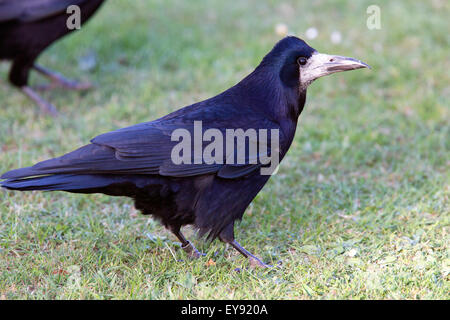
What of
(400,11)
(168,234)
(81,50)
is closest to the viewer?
(168,234)

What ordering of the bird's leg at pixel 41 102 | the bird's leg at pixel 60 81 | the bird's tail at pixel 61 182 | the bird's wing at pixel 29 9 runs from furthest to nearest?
the bird's leg at pixel 60 81 → the bird's leg at pixel 41 102 → the bird's wing at pixel 29 9 → the bird's tail at pixel 61 182

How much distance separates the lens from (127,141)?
10.5 ft

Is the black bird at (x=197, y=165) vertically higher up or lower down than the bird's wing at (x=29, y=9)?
lower down

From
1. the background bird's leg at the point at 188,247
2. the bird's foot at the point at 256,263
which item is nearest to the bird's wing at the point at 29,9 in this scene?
the background bird's leg at the point at 188,247

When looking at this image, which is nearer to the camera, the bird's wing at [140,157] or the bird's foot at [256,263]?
the bird's wing at [140,157]

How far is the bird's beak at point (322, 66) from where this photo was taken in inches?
142

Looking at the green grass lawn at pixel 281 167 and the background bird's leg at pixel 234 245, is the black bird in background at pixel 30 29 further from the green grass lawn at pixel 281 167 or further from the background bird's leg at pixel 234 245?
the background bird's leg at pixel 234 245

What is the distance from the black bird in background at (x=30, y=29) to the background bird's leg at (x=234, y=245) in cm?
283

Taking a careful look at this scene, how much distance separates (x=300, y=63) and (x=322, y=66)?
0.15 metres

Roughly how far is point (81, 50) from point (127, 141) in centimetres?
390

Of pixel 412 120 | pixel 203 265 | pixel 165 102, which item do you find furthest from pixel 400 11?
pixel 203 265

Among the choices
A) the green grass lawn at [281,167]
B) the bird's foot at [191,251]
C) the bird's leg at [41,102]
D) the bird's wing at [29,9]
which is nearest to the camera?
the green grass lawn at [281,167]

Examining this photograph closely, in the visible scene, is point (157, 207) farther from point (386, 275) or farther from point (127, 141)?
point (386, 275)

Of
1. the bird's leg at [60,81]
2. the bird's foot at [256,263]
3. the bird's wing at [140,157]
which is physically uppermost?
the bird's leg at [60,81]
